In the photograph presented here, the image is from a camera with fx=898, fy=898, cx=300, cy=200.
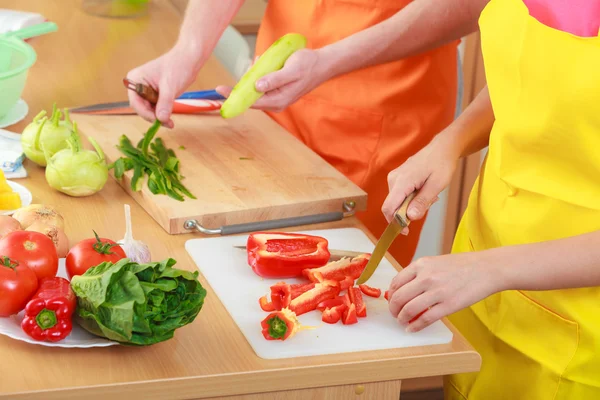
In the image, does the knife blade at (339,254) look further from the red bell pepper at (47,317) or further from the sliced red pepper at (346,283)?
the red bell pepper at (47,317)

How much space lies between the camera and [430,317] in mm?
1183

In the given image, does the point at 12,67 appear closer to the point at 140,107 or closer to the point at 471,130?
the point at 140,107

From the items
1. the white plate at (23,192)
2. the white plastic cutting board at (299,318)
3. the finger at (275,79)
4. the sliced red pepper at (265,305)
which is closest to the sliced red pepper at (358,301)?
the white plastic cutting board at (299,318)

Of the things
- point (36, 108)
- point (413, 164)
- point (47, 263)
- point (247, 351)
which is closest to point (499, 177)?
point (413, 164)

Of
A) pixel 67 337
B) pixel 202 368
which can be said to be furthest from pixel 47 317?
pixel 202 368

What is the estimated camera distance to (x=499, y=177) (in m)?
1.37

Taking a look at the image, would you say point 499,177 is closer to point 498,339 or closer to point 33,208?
point 498,339

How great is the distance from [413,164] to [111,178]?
1.88 ft

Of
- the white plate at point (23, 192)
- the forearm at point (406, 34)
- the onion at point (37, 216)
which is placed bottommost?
the white plate at point (23, 192)

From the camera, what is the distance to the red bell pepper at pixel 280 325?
1.17m

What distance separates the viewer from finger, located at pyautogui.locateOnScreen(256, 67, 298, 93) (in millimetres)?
1614

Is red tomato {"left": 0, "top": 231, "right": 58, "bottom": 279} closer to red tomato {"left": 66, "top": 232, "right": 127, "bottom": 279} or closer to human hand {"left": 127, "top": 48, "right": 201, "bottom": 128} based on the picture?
red tomato {"left": 66, "top": 232, "right": 127, "bottom": 279}

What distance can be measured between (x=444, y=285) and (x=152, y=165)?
642 mm

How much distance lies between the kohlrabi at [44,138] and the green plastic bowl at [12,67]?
0.19 metres
